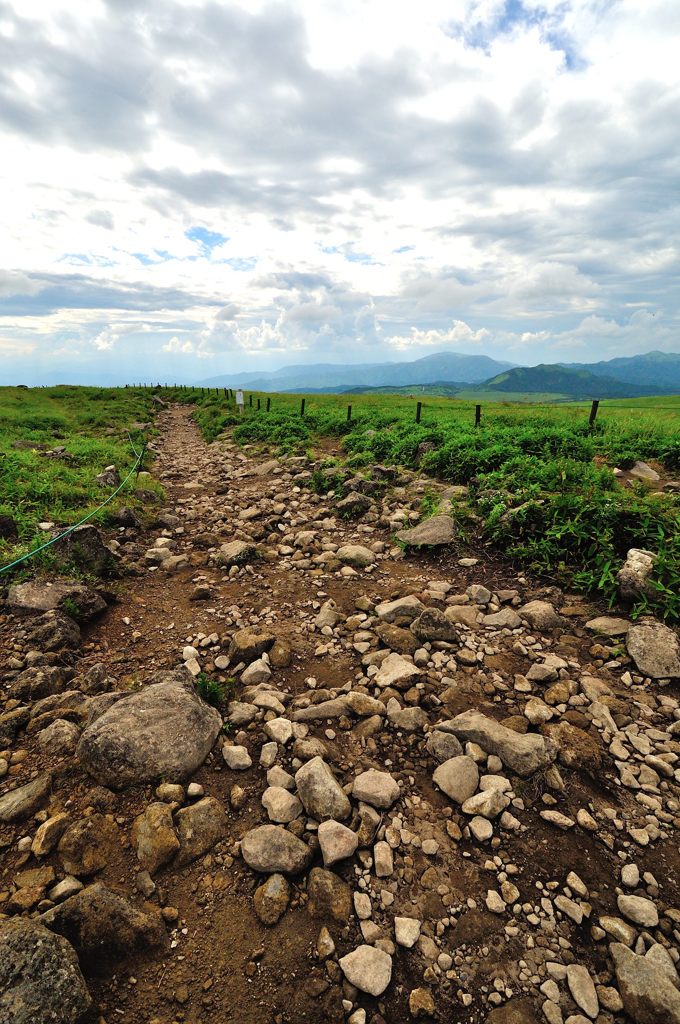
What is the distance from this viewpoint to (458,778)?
152 inches

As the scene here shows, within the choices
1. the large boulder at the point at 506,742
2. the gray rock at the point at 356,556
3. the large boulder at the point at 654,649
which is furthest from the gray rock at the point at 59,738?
the large boulder at the point at 654,649

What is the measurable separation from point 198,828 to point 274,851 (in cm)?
66

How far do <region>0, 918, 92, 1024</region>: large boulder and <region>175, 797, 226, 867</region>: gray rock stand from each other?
0.91 m

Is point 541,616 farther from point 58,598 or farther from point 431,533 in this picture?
point 58,598

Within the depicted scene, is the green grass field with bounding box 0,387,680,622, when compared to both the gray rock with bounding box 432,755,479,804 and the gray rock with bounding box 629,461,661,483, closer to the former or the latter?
the gray rock with bounding box 629,461,661,483

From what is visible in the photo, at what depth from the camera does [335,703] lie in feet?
15.7

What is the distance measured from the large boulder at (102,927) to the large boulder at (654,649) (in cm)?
512

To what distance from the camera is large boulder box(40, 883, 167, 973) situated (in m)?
2.73

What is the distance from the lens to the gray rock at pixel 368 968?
2654 mm

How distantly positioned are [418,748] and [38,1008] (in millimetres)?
3076

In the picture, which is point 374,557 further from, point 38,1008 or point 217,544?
point 38,1008

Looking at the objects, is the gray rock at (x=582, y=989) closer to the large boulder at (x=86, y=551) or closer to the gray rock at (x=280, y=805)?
the gray rock at (x=280, y=805)

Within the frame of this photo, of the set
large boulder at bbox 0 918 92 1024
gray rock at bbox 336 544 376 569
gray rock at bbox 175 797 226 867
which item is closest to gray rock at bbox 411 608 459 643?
gray rock at bbox 336 544 376 569

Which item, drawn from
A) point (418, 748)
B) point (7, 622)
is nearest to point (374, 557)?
point (418, 748)
